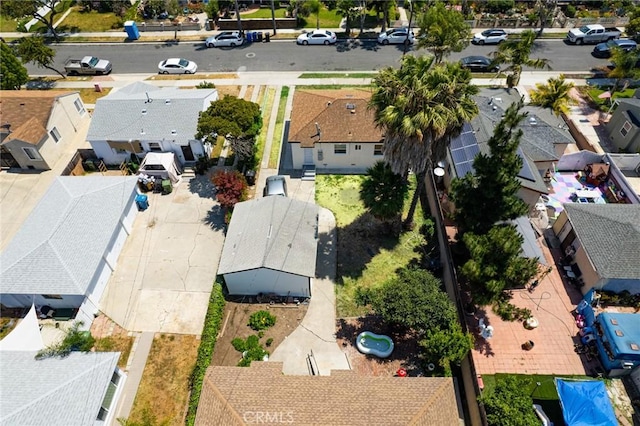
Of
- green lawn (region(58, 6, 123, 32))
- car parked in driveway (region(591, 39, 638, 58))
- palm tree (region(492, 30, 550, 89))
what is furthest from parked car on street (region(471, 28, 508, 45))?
green lawn (region(58, 6, 123, 32))

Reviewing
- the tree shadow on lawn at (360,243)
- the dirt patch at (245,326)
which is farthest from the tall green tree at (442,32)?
the dirt patch at (245,326)

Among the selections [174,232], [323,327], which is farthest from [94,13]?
[323,327]

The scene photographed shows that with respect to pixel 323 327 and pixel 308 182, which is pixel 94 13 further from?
pixel 323 327

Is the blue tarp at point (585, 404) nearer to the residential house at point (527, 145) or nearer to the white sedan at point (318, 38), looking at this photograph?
the residential house at point (527, 145)

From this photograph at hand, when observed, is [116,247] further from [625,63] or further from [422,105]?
[625,63]

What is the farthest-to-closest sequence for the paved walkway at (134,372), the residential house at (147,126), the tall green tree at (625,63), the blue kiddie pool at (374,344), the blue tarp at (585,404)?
1. the tall green tree at (625,63)
2. the residential house at (147,126)
3. the blue kiddie pool at (374,344)
4. the paved walkway at (134,372)
5. the blue tarp at (585,404)

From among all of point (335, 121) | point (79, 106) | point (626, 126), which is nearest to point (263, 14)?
point (79, 106)
